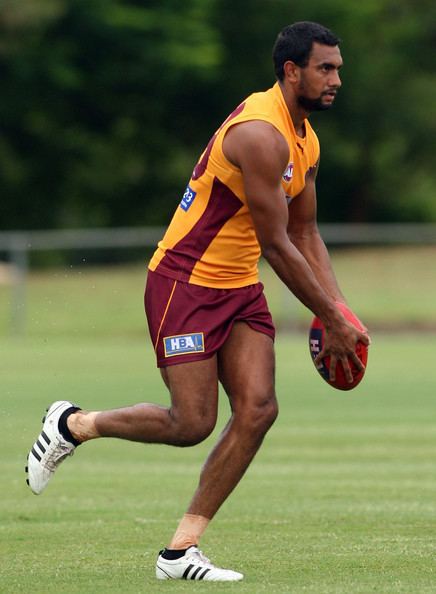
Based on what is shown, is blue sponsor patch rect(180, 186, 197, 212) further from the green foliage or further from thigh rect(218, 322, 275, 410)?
the green foliage

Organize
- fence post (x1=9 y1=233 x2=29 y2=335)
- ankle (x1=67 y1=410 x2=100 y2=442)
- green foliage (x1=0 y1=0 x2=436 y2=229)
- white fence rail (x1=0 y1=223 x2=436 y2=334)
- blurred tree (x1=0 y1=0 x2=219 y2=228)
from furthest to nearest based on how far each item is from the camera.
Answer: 1. green foliage (x1=0 y1=0 x2=436 y2=229)
2. blurred tree (x1=0 y1=0 x2=219 y2=228)
3. white fence rail (x1=0 y1=223 x2=436 y2=334)
4. fence post (x1=9 y1=233 x2=29 y2=335)
5. ankle (x1=67 y1=410 x2=100 y2=442)

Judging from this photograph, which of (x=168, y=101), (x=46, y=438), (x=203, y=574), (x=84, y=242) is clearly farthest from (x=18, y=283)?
(x=203, y=574)

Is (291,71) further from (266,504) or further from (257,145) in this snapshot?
(266,504)

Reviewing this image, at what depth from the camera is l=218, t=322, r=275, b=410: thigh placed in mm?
6742

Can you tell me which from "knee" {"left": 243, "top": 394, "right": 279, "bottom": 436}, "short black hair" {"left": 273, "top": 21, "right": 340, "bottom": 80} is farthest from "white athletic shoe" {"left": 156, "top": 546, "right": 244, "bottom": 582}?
"short black hair" {"left": 273, "top": 21, "right": 340, "bottom": 80}

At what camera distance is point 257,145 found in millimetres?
6598

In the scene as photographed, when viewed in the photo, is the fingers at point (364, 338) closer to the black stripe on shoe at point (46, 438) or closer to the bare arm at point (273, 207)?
the bare arm at point (273, 207)


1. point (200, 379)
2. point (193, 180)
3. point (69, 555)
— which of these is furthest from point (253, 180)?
point (69, 555)

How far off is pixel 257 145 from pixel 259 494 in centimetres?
388

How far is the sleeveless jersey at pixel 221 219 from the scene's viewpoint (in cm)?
683

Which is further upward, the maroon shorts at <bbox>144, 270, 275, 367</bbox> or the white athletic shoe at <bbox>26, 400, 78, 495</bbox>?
the maroon shorts at <bbox>144, 270, 275, 367</bbox>

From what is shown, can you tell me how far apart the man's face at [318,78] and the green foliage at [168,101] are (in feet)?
110

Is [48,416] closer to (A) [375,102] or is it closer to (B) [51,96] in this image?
(B) [51,96]

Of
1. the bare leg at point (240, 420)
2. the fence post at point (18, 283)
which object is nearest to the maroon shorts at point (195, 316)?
the bare leg at point (240, 420)
